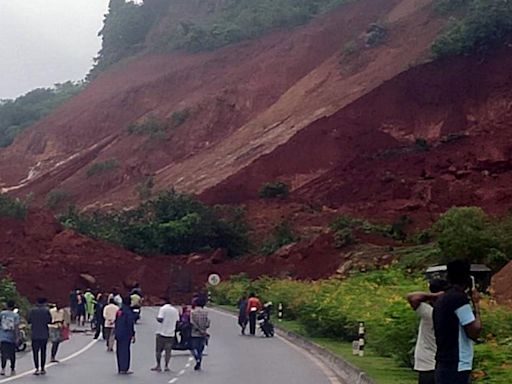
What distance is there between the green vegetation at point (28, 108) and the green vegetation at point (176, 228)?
48584 mm

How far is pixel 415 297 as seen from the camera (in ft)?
34.1

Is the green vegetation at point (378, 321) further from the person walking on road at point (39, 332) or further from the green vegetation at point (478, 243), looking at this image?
the person walking on road at point (39, 332)

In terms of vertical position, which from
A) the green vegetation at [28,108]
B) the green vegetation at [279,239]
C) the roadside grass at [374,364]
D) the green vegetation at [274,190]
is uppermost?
the green vegetation at [28,108]

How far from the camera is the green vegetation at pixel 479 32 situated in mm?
73000

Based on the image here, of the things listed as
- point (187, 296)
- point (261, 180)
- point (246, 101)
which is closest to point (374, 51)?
point (246, 101)

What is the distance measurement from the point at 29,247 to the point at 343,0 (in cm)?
5576

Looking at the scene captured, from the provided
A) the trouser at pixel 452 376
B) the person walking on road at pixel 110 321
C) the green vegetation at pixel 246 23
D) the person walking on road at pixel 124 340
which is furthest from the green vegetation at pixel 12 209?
the trouser at pixel 452 376

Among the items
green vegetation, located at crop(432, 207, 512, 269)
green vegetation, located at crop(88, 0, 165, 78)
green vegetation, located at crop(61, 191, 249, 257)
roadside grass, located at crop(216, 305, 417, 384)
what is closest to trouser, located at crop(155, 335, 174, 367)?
roadside grass, located at crop(216, 305, 417, 384)

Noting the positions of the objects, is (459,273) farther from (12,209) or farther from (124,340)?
(12,209)

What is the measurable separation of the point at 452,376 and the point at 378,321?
11.4 m

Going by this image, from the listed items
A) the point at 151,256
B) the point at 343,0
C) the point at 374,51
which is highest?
the point at 343,0

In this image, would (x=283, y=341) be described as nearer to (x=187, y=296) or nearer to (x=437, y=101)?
(x=187, y=296)

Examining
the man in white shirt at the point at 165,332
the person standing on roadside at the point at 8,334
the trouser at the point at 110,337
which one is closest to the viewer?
the person standing on roadside at the point at 8,334

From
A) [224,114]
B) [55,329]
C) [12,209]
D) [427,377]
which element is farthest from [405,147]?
[427,377]
